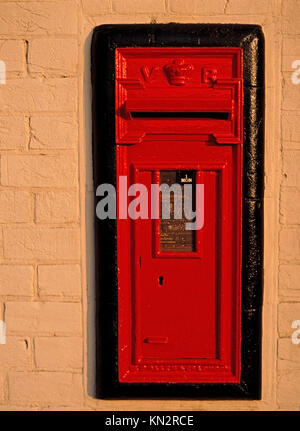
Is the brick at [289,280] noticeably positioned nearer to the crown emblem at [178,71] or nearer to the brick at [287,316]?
the brick at [287,316]

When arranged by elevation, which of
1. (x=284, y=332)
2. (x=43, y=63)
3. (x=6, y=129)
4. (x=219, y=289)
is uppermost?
(x=43, y=63)

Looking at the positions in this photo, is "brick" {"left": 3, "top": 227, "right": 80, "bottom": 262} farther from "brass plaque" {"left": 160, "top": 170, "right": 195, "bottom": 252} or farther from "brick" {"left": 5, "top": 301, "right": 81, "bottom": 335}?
"brass plaque" {"left": 160, "top": 170, "right": 195, "bottom": 252}

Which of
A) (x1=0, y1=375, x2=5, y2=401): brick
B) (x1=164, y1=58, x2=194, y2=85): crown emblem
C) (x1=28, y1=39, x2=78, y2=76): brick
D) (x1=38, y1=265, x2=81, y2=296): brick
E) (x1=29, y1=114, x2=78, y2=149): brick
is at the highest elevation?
(x1=28, y1=39, x2=78, y2=76): brick

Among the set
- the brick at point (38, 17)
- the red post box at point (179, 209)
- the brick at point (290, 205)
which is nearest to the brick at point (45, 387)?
the red post box at point (179, 209)

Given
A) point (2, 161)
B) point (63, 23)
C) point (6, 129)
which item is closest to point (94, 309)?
point (2, 161)

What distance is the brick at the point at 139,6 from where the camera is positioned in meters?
1.64

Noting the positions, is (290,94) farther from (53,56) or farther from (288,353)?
(288,353)

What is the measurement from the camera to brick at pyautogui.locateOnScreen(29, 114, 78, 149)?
5.50 ft

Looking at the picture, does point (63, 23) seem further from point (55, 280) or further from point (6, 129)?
point (55, 280)

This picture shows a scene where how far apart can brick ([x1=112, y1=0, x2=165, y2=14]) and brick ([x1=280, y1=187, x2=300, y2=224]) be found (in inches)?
40.1

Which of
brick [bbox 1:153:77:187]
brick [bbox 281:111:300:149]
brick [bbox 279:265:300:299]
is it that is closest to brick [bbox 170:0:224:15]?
brick [bbox 281:111:300:149]

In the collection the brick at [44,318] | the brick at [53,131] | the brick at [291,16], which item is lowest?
the brick at [44,318]

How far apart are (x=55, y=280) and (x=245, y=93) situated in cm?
124
